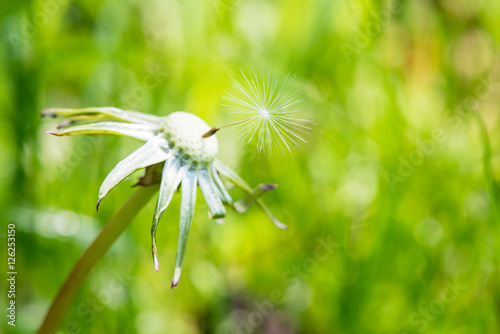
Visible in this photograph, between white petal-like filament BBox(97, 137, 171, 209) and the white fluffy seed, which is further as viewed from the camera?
the white fluffy seed

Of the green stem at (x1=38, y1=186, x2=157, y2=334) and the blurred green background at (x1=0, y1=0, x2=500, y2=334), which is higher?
the blurred green background at (x1=0, y1=0, x2=500, y2=334)

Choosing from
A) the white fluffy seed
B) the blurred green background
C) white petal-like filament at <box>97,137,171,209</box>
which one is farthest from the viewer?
the blurred green background

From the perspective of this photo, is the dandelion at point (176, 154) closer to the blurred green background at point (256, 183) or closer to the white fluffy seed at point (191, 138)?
the white fluffy seed at point (191, 138)

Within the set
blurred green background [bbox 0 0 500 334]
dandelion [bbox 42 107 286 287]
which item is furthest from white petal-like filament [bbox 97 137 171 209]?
blurred green background [bbox 0 0 500 334]

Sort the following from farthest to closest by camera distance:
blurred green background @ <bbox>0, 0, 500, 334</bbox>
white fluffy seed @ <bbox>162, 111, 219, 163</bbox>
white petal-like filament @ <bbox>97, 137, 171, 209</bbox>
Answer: blurred green background @ <bbox>0, 0, 500, 334</bbox>
white fluffy seed @ <bbox>162, 111, 219, 163</bbox>
white petal-like filament @ <bbox>97, 137, 171, 209</bbox>

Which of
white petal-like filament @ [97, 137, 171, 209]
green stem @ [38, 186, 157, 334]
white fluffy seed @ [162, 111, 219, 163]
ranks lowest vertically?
green stem @ [38, 186, 157, 334]

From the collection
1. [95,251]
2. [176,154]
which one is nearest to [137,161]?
[176,154]

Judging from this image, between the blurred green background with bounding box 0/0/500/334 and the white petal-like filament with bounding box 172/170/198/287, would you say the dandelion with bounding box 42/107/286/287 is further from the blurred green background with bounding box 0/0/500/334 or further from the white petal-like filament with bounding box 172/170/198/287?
the blurred green background with bounding box 0/0/500/334
